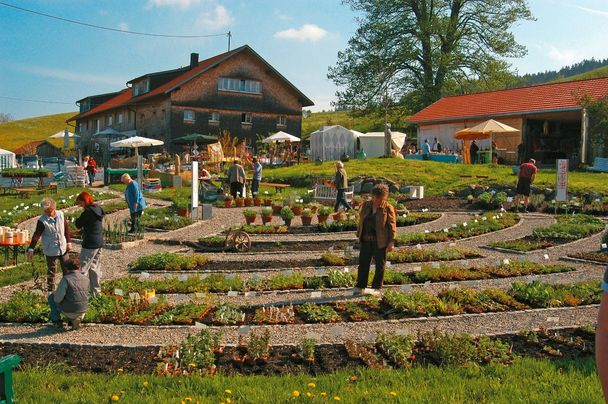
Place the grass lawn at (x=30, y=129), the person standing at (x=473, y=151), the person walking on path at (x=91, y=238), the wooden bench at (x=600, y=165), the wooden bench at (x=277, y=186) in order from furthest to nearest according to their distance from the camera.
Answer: the grass lawn at (x=30, y=129) < the person standing at (x=473, y=151) < the wooden bench at (x=600, y=165) < the wooden bench at (x=277, y=186) < the person walking on path at (x=91, y=238)

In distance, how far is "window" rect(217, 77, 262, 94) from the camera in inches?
1908

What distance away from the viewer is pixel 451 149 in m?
40.4

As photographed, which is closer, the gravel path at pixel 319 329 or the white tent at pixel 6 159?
the gravel path at pixel 319 329

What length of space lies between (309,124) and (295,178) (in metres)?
55.9

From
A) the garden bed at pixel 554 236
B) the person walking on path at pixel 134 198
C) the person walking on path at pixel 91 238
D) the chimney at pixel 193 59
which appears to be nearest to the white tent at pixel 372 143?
the chimney at pixel 193 59

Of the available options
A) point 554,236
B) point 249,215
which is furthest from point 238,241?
point 554,236

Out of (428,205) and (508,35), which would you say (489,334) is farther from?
(508,35)

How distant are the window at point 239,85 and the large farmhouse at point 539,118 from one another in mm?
15655

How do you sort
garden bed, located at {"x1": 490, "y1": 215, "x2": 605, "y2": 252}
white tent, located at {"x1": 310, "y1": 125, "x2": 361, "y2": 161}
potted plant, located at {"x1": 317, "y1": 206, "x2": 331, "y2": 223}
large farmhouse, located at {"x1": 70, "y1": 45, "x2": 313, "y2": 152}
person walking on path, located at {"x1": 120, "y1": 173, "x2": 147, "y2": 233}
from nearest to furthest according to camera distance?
1. garden bed, located at {"x1": 490, "y1": 215, "x2": 605, "y2": 252}
2. person walking on path, located at {"x1": 120, "y1": 173, "x2": 147, "y2": 233}
3. potted plant, located at {"x1": 317, "y1": 206, "x2": 331, "y2": 223}
4. white tent, located at {"x1": 310, "y1": 125, "x2": 361, "y2": 161}
5. large farmhouse, located at {"x1": 70, "y1": 45, "x2": 313, "y2": 152}

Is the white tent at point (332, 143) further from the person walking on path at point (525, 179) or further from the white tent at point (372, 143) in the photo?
the person walking on path at point (525, 179)

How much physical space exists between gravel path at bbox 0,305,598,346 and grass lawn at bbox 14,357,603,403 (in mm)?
1366

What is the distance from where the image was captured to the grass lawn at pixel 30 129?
274 ft

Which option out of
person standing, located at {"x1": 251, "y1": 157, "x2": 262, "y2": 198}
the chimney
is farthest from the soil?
the chimney

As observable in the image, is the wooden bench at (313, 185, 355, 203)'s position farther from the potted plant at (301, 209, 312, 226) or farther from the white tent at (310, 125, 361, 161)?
the white tent at (310, 125, 361, 161)
